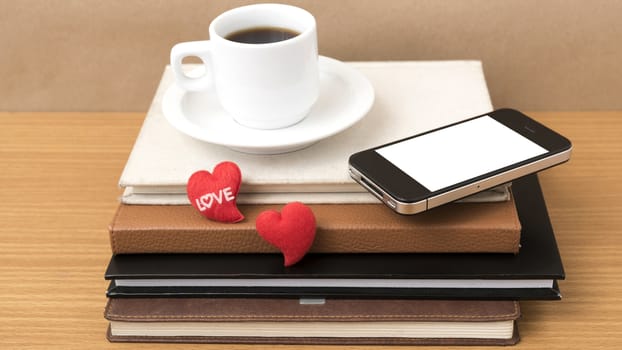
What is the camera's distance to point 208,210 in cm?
65

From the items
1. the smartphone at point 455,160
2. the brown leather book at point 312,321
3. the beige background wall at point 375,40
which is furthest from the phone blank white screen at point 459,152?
the beige background wall at point 375,40

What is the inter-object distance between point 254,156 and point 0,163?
1.14 ft

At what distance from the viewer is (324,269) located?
25.5 inches

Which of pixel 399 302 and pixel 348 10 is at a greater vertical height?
pixel 348 10

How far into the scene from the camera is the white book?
686mm

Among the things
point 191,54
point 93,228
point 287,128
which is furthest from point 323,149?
point 93,228

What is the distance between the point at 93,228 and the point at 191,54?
0.21 m

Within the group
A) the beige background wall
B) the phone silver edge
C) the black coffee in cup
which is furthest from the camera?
the beige background wall

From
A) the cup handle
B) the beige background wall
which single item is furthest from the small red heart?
the beige background wall

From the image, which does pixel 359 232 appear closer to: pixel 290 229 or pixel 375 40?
pixel 290 229

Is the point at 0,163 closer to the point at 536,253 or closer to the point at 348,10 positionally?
the point at 348,10

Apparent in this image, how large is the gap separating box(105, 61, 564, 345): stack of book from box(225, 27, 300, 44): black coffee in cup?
Result: 0.12 meters

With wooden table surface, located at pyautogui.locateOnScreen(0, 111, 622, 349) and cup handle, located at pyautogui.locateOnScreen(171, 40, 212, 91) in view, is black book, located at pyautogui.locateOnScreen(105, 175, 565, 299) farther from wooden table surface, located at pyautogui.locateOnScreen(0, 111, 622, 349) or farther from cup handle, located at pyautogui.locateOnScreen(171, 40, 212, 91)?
cup handle, located at pyautogui.locateOnScreen(171, 40, 212, 91)

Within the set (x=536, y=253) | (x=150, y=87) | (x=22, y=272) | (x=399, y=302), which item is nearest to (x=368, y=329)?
(x=399, y=302)
